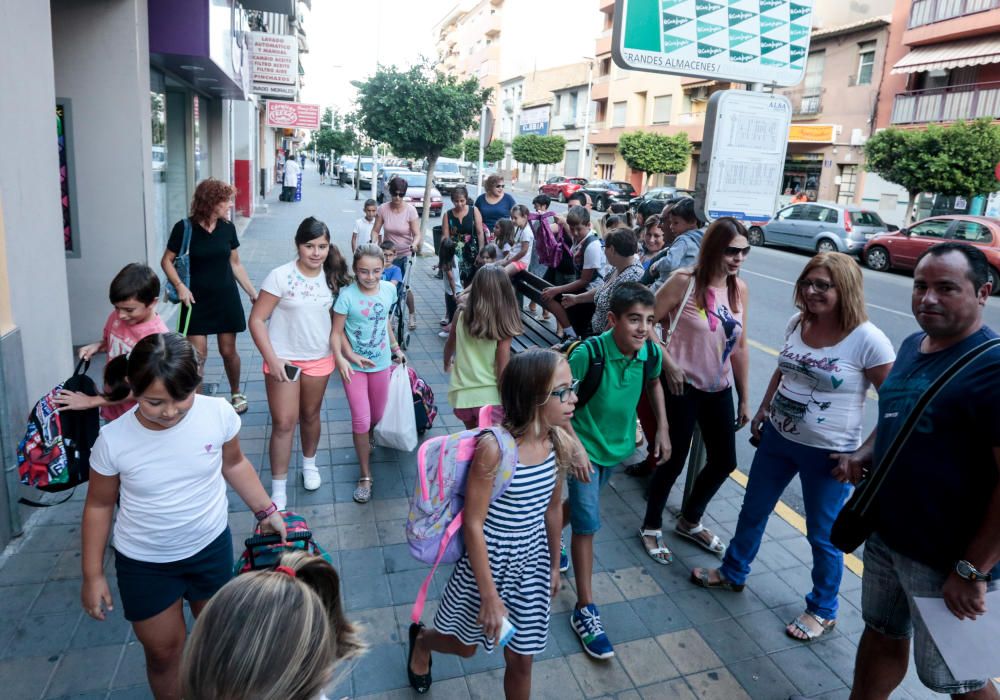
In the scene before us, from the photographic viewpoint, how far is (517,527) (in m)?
2.45

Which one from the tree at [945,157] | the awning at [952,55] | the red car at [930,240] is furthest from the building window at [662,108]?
the red car at [930,240]

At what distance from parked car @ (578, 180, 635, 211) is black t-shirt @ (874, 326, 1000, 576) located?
29536 millimetres

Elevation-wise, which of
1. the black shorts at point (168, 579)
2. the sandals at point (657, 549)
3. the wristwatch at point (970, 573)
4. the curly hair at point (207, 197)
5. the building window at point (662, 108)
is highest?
the building window at point (662, 108)

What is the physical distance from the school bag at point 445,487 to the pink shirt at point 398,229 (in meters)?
6.09

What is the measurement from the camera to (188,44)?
753cm

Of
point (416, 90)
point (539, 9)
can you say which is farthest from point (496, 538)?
point (539, 9)

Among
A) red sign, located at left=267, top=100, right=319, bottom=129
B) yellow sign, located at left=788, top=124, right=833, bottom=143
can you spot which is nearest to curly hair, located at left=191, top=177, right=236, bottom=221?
red sign, located at left=267, top=100, right=319, bottom=129

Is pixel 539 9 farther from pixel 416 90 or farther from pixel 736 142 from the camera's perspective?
pixel 736 142

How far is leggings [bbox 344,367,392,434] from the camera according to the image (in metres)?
4.30

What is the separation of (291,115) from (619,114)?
1222 inches

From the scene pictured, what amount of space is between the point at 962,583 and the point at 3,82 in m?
4.78

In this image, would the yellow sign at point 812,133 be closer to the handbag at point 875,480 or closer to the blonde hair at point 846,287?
the blonde hair at point 846,287

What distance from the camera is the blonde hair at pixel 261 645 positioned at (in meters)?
1.27

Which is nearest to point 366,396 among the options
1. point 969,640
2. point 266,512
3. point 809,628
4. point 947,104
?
point 266,512
